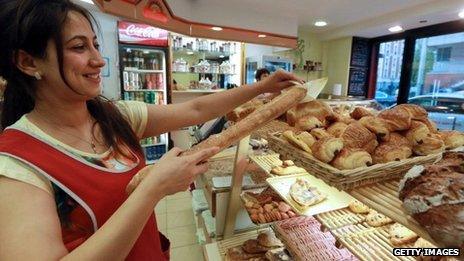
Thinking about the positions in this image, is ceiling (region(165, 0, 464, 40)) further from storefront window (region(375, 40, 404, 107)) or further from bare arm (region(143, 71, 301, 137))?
bare arm (region(143, 71, 301, 137))

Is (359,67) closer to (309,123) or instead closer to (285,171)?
(285,171)

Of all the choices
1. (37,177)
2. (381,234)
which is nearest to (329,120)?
(381,234)

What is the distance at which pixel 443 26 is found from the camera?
4039 mm

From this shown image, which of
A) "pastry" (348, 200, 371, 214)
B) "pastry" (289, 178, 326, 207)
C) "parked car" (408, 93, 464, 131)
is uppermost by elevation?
"parked car" (408, 93, 464, 131)

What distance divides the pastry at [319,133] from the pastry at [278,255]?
2.77 feet

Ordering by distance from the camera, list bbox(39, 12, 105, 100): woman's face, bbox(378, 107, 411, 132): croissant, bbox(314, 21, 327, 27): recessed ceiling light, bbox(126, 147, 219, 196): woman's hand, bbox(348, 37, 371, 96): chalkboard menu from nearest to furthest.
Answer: bbox(126, 147, 219, 196): woman's hand → bbox(39, 12, 105, 100): woman's face → bbox(378, 107, 411, 132): croissant → bbox(314, 21, 327, 27): recessed ceiling light → bbox(348, 37, 371, 96): chalkboard menu

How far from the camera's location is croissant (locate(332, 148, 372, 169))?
0.74m

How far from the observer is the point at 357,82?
18.2ft

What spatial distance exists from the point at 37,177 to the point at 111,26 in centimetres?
465

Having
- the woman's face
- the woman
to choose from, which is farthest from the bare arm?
the woman's face

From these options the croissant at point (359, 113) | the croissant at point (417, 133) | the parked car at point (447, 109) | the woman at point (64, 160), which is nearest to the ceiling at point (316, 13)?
the parked car at point (447, 109)

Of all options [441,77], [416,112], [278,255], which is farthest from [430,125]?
[441,77]

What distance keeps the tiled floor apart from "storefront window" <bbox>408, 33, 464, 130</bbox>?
3.84 meters

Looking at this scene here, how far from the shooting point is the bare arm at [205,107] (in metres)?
1.18
